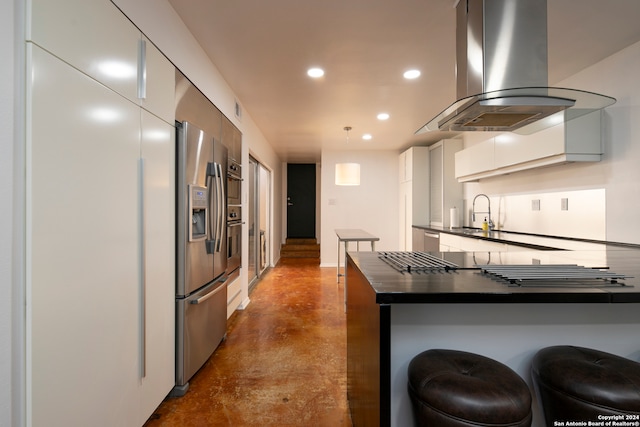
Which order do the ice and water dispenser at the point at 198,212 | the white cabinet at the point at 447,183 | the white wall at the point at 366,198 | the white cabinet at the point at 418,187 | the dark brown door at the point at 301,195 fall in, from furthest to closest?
the dark brown door at the point at 301,195 < the white wall at the point at 366,198 < the white cabinet at the point at 418,187 < the white cabinet at the point at 447,183 < the ice and water dispenser at the point at 198,212

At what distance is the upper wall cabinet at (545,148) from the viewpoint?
268 cm

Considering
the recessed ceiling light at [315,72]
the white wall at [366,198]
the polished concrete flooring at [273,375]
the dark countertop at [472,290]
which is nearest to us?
the dark countertop at [472,290]

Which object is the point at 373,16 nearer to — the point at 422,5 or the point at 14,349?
the point at 422,5

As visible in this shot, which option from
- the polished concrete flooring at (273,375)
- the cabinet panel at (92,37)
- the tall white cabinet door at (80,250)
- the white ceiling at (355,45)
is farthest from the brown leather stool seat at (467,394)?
the white ceiling at (355,45)

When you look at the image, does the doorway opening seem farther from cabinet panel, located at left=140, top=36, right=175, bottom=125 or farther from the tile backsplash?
the tile backsplash

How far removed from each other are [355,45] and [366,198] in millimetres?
4464

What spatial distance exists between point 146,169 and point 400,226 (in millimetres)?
5607

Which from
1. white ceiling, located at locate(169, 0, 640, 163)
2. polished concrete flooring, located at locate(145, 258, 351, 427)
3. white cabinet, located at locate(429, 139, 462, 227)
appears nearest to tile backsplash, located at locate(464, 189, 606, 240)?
white cabinet, located at locate(429, 139, 462, 227)

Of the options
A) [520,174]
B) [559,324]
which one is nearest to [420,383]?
[559,324]

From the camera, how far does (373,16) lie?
2.11 metres

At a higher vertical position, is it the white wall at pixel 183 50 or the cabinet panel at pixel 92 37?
the white wall at pixel 183 50

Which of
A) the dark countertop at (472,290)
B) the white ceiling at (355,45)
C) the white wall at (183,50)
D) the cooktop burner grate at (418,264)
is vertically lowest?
the dark countertop at (472,290)

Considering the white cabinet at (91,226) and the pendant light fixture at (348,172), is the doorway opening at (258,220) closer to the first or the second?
the pendant light fixture at (348,172)

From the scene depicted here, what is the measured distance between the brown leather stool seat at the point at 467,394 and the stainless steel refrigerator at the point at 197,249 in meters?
1.60
